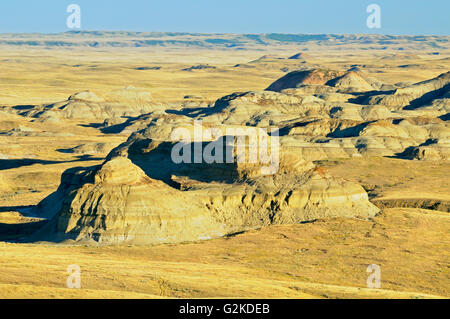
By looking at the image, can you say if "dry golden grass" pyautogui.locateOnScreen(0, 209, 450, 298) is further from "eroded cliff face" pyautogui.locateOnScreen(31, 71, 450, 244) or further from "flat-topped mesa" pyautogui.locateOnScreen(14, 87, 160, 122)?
"flat-topped mesa" pyautogui.locateOnScreen(14, 87, 160, 122)

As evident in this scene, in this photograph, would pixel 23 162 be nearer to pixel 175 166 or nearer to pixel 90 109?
pixel 175 166

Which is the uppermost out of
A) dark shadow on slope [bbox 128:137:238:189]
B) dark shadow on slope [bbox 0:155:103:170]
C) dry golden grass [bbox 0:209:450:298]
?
dark shadow on slope [bbox 128:137:238:189]

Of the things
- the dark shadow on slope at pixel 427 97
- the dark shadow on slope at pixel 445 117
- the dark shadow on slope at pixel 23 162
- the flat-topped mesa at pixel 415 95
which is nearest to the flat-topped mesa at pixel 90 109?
the flat-topped mesa at pixel 415 95

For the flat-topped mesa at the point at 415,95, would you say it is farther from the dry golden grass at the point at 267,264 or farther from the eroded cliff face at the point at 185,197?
the dry golden grass at the point at 267,264

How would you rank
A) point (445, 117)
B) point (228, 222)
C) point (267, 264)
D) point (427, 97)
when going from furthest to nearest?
point (427, 97), point (445, 117), point (228, 222), point (267, 264)

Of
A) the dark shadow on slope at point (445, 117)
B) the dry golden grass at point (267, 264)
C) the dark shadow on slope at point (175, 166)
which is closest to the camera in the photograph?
the dry golden grass at point (267, 264)

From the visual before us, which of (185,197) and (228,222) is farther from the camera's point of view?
Result: (228,222)

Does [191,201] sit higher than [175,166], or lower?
lower

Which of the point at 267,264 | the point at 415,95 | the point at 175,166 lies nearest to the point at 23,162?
the point at 175,166

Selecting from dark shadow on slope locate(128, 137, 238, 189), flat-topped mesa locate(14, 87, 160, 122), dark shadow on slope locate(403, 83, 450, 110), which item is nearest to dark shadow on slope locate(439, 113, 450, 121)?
dark shadow on slope locate(403, 83, 450, 110)
